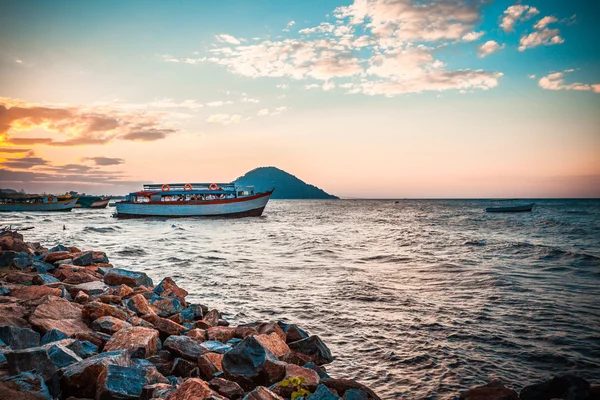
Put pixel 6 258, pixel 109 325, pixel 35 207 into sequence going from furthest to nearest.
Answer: pixel 35 207 → pixel 6 258 → pixel 109 325

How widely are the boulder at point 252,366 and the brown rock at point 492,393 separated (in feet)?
8.66

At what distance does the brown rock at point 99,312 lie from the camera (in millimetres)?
6953

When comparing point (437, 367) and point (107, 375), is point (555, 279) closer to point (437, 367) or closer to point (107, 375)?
point (437, 367)

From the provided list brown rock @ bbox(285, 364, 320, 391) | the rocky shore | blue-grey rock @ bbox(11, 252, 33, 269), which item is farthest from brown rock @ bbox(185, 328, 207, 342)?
blue-grey rock @ bbox(11, 252, 33, 269)

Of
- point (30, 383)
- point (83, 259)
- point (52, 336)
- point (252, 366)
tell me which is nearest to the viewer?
point (30, 383)

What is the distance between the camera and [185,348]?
5.89 m

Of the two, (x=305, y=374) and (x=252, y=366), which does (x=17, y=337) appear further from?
(x=305, y=374)

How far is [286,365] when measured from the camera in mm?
5344

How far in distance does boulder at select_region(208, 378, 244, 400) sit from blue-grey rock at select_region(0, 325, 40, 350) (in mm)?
2948

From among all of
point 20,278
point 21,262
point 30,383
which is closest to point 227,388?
point 30,383

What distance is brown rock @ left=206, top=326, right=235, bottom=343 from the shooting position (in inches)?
276

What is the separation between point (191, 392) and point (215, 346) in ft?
7.75

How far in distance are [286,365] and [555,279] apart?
1420cm

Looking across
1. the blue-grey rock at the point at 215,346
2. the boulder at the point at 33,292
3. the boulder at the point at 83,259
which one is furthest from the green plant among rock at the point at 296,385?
the boulder at the point at 83,259
